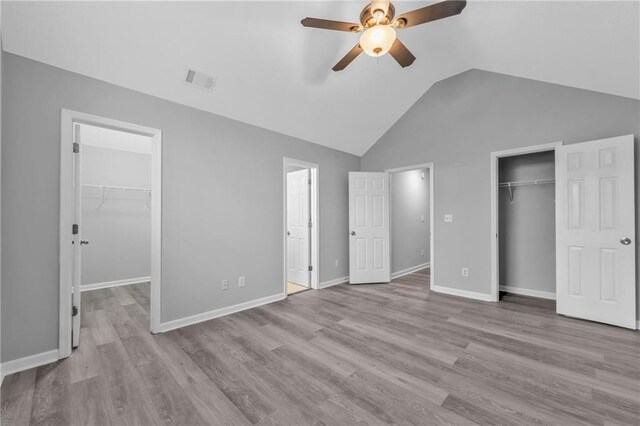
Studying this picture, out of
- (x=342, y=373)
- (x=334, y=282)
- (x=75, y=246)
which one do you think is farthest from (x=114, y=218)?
(x=342, y=373)

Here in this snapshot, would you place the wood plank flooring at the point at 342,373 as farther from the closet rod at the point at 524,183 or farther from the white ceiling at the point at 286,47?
the white ceiling at the point at 286,47

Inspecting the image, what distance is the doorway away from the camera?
14.6 ft

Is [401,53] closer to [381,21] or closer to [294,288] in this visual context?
[381,21]

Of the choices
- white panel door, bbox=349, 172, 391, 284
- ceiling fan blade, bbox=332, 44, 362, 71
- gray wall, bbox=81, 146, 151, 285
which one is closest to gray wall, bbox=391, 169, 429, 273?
white panel door, bbox=349, 172, 391, 284

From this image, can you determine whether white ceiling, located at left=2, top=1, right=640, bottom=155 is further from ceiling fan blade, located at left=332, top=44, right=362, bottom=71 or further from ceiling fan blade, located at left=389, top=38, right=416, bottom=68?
ceiling fan blade, located at left=389, top=38, right=416, bottom=68

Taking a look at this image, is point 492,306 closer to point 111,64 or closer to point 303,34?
point 303,34

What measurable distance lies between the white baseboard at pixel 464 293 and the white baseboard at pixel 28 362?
14.9 feet

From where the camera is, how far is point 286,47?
2805 mm

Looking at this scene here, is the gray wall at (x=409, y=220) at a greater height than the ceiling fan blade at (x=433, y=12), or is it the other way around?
the ceiling fan blade at (x=433, y=12)

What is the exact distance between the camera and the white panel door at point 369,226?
477 centimetres

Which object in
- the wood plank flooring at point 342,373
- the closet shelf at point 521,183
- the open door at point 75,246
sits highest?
the closet shelf at point 521,183

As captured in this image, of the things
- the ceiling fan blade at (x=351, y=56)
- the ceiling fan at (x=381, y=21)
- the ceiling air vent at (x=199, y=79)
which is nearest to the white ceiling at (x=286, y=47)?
the ceiling air vent at (x=199, y=79)

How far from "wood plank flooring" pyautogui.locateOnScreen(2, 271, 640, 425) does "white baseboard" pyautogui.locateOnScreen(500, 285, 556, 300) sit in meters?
0.75

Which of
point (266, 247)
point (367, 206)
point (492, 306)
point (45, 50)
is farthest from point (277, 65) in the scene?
point (492, 306)
